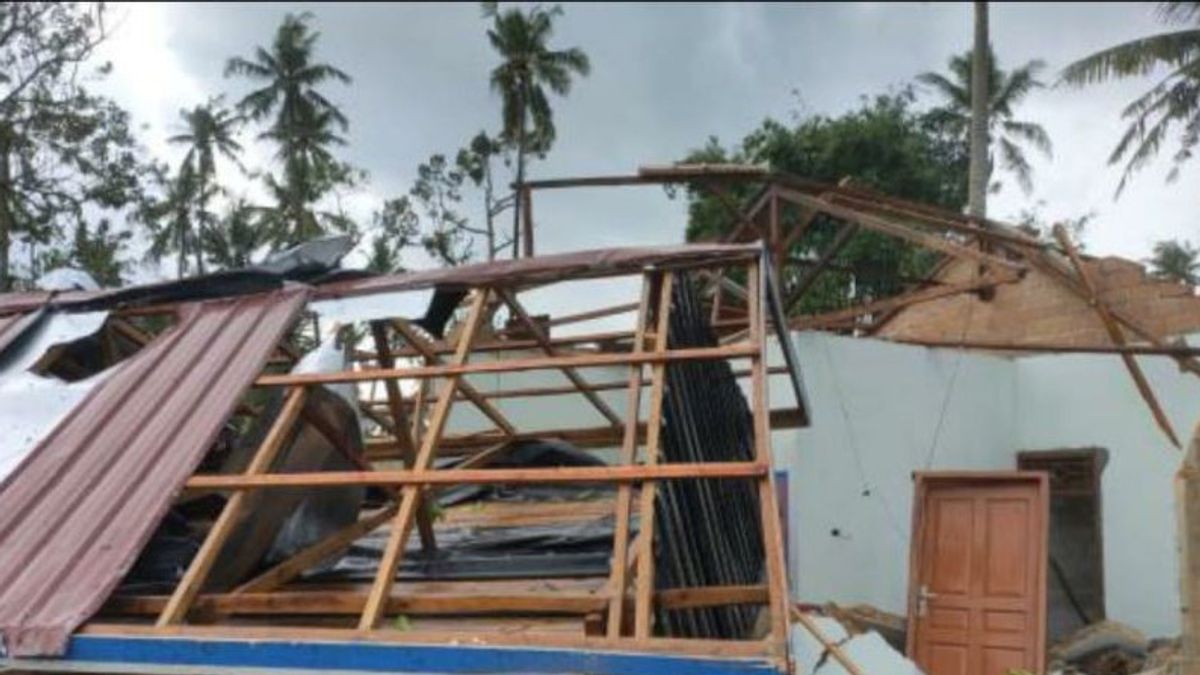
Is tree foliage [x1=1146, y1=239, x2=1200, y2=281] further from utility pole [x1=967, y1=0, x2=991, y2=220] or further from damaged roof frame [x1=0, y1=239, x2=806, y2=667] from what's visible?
damaged roof frame [x1=0, y1=239, x2=806, y2=667]

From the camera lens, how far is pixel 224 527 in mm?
5590

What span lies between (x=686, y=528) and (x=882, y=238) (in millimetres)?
18954

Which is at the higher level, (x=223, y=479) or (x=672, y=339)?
(x=672, y=339)

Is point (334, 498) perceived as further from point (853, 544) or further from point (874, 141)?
point (874, 141)

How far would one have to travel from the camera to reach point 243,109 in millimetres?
39000

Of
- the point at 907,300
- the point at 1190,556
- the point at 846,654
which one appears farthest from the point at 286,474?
the point at 907,300

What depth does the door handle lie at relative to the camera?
1209 cm

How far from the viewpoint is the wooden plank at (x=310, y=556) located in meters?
6.02

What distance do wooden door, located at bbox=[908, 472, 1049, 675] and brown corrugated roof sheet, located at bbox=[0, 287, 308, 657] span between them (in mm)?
7519

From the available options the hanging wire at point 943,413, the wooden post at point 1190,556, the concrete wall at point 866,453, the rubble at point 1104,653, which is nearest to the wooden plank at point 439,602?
the wooden post at point 1190,556

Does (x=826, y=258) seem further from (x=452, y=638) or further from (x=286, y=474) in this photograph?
(x=452, y=638)

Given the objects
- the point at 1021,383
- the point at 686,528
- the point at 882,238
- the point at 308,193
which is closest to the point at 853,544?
the point at 1021,383

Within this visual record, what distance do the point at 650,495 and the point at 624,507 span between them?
13 centimetres

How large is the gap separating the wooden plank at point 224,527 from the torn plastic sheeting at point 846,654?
3.58 metres
